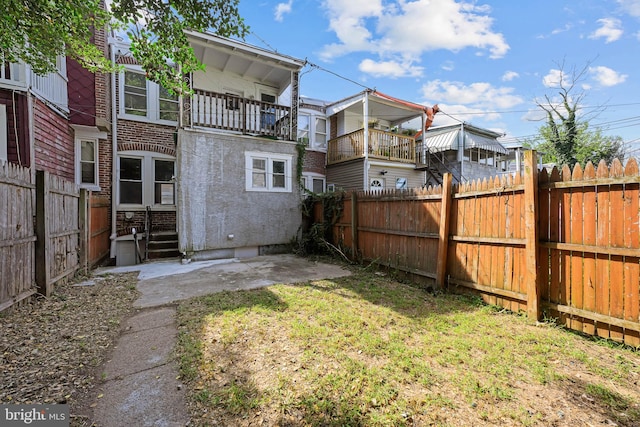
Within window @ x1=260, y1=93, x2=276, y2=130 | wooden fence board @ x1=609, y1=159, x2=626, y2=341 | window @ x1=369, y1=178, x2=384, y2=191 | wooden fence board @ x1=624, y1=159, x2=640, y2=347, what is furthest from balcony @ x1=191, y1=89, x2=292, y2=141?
wooden fence board @ x1=624, y1=159, x2=640, y2=347

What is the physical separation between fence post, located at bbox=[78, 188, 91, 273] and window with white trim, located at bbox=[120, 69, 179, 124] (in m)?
4.71

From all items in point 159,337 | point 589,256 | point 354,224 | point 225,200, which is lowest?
point 159,337

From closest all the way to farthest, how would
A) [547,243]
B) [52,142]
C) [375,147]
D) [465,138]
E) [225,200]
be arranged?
[547,243] < [52,142] < [225,200] < [375,147] < [465,138]

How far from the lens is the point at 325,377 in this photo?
7.99 feet

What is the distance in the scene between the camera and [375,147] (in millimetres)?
13023

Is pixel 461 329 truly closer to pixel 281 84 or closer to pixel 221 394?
pixel 221 394

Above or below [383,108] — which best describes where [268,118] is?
below

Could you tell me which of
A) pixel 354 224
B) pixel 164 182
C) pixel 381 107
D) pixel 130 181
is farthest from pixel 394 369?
pixel 381 107

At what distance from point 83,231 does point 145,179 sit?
4.10 metres

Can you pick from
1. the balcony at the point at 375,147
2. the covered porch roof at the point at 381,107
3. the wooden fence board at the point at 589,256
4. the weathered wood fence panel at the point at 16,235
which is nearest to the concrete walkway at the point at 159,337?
the weathered wood fence panel at the point at 16,235

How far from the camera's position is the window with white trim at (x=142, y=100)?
9727 millimetres

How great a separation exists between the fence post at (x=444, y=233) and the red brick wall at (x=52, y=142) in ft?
31.0

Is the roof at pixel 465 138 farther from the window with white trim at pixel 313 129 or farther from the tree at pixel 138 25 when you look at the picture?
the tree at pixel 138 25

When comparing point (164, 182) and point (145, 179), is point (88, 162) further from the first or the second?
point (164, 182)
